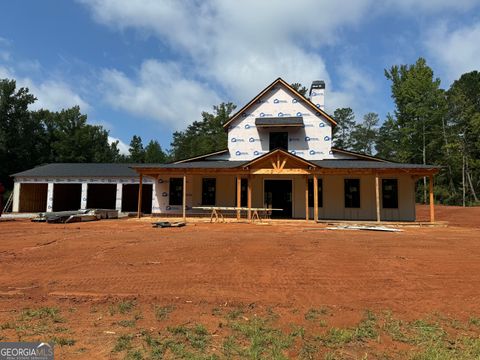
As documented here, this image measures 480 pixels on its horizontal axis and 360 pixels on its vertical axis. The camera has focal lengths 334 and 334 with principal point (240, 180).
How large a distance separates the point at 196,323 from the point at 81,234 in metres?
8.92

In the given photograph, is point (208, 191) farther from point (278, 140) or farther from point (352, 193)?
point (352, 193)

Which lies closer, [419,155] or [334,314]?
[334,314]

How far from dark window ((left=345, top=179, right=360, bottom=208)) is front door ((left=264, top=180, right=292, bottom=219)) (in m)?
3.16

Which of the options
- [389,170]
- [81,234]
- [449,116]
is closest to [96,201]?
[81,234]

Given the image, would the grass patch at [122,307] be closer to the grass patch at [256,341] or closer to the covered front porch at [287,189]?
the grass patch at [256,341]

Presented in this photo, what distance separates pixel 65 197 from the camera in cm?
2572

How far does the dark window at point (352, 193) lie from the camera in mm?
18641

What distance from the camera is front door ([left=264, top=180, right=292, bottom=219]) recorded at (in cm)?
1923

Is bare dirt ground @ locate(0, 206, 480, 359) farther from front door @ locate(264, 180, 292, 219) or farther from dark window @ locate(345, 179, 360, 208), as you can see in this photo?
front door @ locate(264, 180, 292, 219)

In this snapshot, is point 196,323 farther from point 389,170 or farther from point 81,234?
point 389,170

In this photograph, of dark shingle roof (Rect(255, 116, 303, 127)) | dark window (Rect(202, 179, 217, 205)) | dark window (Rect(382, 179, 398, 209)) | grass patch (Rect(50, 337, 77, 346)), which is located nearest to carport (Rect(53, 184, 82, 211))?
dark window (Rect(202, 179, 217, 205))

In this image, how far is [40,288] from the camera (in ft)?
19.9

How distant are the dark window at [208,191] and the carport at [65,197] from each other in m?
11.8

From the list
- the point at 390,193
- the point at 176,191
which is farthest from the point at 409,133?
the point at 176,191
